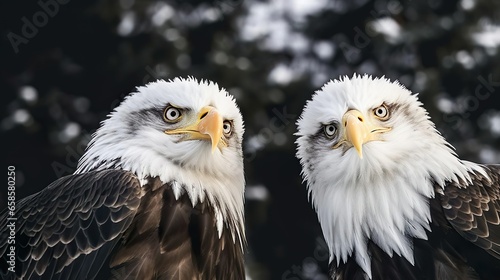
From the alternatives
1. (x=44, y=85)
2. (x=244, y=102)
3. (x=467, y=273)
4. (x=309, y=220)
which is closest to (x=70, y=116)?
(x=44, y=85)

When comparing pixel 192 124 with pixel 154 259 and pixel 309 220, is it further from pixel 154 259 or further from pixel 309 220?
pixel 309 220

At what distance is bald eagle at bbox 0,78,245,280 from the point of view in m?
4.41

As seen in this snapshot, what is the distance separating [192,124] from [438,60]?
405cm

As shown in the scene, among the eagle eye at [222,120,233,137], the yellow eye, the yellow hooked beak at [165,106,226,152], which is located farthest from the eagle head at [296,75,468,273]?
the yellow eye

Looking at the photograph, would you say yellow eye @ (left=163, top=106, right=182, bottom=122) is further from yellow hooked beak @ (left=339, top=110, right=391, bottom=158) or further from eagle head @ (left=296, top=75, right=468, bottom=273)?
yellow hooked beak @ (left=339, top=110, right=391, bottom=158)

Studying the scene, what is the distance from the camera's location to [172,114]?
480 centimetres

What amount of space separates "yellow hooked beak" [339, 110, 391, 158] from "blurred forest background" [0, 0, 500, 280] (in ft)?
10.4

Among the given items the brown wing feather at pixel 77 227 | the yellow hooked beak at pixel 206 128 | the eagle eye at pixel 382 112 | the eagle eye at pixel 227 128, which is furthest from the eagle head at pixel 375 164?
the brown wing feather at pixel 77 227

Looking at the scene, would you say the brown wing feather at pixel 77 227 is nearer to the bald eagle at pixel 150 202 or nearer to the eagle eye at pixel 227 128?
the bald eagle at pixel 150 202

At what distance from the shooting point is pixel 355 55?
8000 millimetres

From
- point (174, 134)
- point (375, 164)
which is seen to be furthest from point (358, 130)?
point (174, 134)

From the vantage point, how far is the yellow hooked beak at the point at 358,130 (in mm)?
4457

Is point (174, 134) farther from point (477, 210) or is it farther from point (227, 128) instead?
point (477, 210)

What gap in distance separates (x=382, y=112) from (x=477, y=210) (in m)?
0.75
